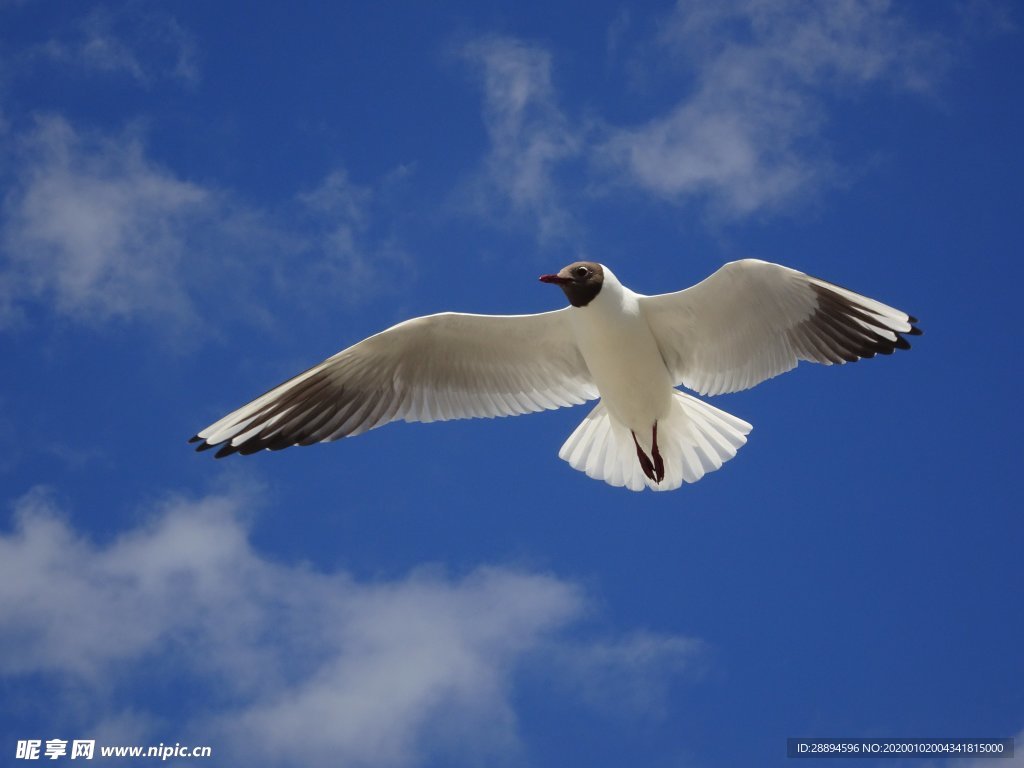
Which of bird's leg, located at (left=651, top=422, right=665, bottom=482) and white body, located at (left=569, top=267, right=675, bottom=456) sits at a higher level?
white body, located at (left=569, top=267, right=675, bottom=456)

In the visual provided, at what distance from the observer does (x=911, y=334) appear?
322 inches

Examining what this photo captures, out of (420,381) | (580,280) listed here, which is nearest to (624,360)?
(580,280)

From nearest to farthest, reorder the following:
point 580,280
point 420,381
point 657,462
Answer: point 580,280 < point 657,462 < point 420,381

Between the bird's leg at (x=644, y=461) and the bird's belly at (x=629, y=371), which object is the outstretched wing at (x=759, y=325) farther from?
the bird's leg at (x=644, y=461)

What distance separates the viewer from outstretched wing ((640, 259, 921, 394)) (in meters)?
8.19

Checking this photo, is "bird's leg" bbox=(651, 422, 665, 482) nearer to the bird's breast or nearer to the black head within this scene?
the bird's breast

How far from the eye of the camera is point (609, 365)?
848 cm

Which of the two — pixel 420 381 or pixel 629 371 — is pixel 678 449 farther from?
pixel 420 381

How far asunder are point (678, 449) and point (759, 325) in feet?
2.93

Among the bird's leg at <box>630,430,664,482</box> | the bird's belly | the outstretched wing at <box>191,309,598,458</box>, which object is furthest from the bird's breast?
the outstretched wing at <box>191,309,598,458</box>

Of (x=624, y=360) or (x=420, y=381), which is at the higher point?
(x=420, y=381)

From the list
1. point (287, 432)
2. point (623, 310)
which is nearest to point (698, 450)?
point (623, 310)

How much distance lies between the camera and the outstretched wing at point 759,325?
322 inches

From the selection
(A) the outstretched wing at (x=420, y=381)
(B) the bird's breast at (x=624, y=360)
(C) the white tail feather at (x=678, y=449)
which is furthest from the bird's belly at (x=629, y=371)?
(A) the outstretched wing at (x=420, y=381)
